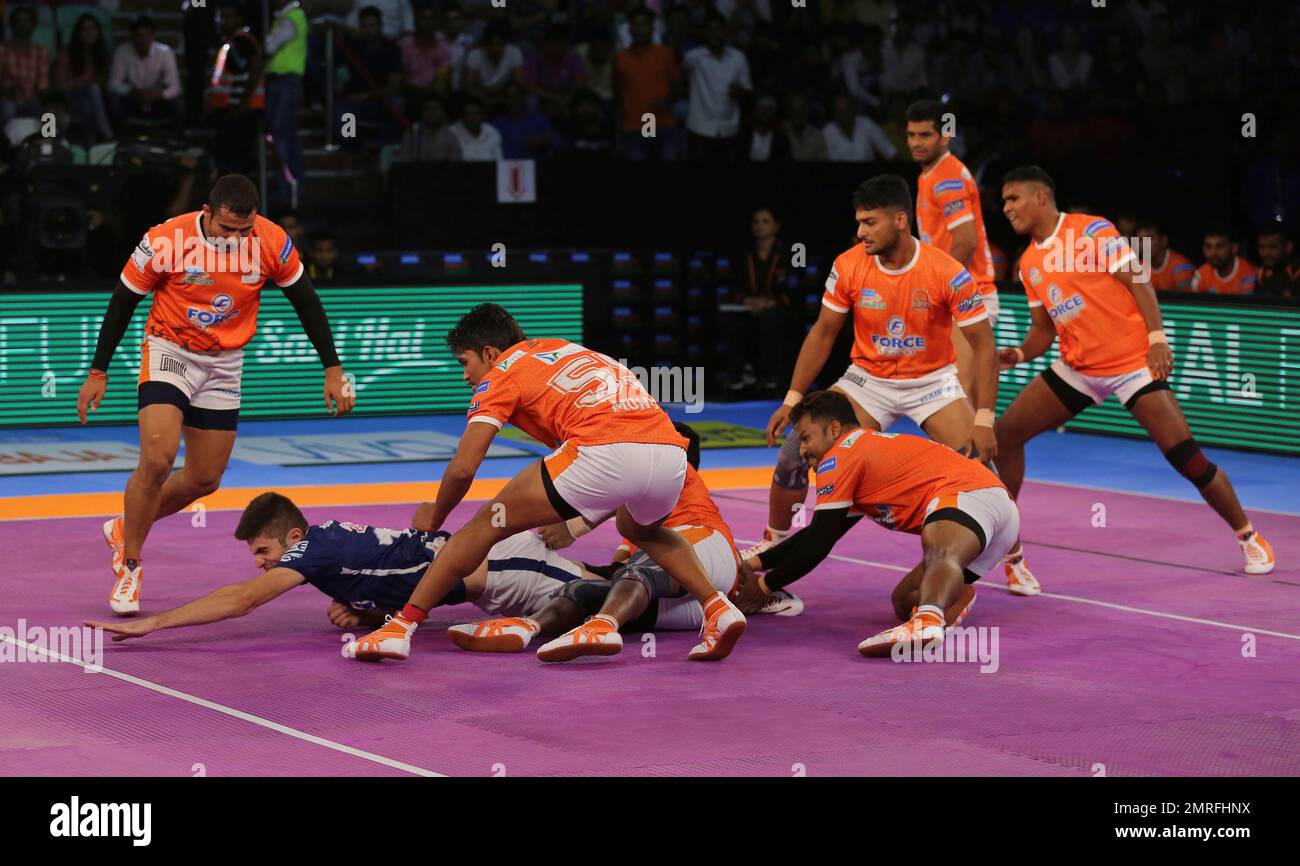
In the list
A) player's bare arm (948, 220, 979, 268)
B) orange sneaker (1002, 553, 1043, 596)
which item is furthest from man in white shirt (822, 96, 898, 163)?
orange sneaker (1002, 553, 1043, 596)

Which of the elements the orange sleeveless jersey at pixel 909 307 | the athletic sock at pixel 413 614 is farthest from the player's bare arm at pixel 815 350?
the athletic sock at pixel 413 614

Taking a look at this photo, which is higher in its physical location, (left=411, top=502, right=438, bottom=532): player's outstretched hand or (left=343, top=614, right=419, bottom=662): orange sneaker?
(left=411, top=502, right=438, bottom=532): player's outstretched hand

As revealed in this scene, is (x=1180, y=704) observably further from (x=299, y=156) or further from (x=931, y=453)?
(x=299, y=156)

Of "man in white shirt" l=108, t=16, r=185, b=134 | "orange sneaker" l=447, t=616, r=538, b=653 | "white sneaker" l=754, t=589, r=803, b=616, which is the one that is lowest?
"white sneaker" l=754, t=589, r=803, b=616

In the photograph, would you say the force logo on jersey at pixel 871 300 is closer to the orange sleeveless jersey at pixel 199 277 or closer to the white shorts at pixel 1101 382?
the white shorts at pixel 1101 382

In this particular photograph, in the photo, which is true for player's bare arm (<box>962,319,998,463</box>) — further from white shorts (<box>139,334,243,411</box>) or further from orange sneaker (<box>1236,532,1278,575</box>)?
white shorts (<box>139,334,243,411</box>)

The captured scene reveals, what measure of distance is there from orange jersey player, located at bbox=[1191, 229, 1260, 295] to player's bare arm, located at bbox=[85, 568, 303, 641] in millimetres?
11110

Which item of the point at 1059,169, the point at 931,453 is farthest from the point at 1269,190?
the point at 931,453

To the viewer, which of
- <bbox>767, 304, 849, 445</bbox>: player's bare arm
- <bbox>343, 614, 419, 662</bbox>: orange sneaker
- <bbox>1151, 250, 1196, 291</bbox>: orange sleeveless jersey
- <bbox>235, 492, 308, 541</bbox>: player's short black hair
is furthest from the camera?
<bbox>1151, 250, 1196, 291</bbox>: orange sleeveless jersey

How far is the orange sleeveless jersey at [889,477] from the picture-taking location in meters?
8.66

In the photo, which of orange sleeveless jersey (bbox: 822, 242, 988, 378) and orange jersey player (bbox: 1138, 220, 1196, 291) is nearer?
orange sleeveless jersey (bbox: 822, 242, 988, 378)

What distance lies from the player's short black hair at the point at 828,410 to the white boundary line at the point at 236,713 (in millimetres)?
2928

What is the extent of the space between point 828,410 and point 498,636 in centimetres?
182

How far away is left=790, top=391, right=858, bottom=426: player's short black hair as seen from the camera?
28.9ft
